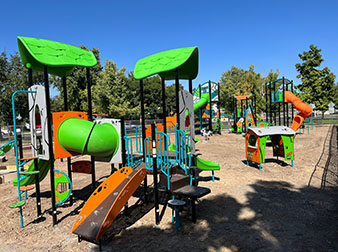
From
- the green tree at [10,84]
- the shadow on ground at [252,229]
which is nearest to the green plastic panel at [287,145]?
the shadow on ground at [252,229]

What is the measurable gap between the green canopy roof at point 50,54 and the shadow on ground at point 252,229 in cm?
373

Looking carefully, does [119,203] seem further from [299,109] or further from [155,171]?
[299,109]

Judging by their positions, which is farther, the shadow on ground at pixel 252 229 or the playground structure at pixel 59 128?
the playground structure at pixel 59 128

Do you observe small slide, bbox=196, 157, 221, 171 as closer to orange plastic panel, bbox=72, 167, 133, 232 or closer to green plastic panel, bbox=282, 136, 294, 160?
orange plastic panel, bbox=72, 167, 133, 232

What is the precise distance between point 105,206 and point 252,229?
2788 millimetres

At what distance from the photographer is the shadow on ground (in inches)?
161

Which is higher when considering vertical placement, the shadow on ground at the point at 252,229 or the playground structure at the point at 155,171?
the playground structure at the point at 155,171

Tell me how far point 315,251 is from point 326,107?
3484 centimetres

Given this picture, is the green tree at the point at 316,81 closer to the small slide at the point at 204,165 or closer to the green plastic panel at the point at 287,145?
the green plastic panel at the point at 287,145

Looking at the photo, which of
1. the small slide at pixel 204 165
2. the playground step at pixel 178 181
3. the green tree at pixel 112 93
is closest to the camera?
the playground step at pixel 178 181

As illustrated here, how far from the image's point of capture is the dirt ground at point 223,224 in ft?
13.7

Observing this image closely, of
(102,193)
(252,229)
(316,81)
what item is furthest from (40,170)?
(316,81)

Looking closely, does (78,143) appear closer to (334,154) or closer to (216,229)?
(216,229)

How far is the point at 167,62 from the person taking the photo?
18.9 feet
